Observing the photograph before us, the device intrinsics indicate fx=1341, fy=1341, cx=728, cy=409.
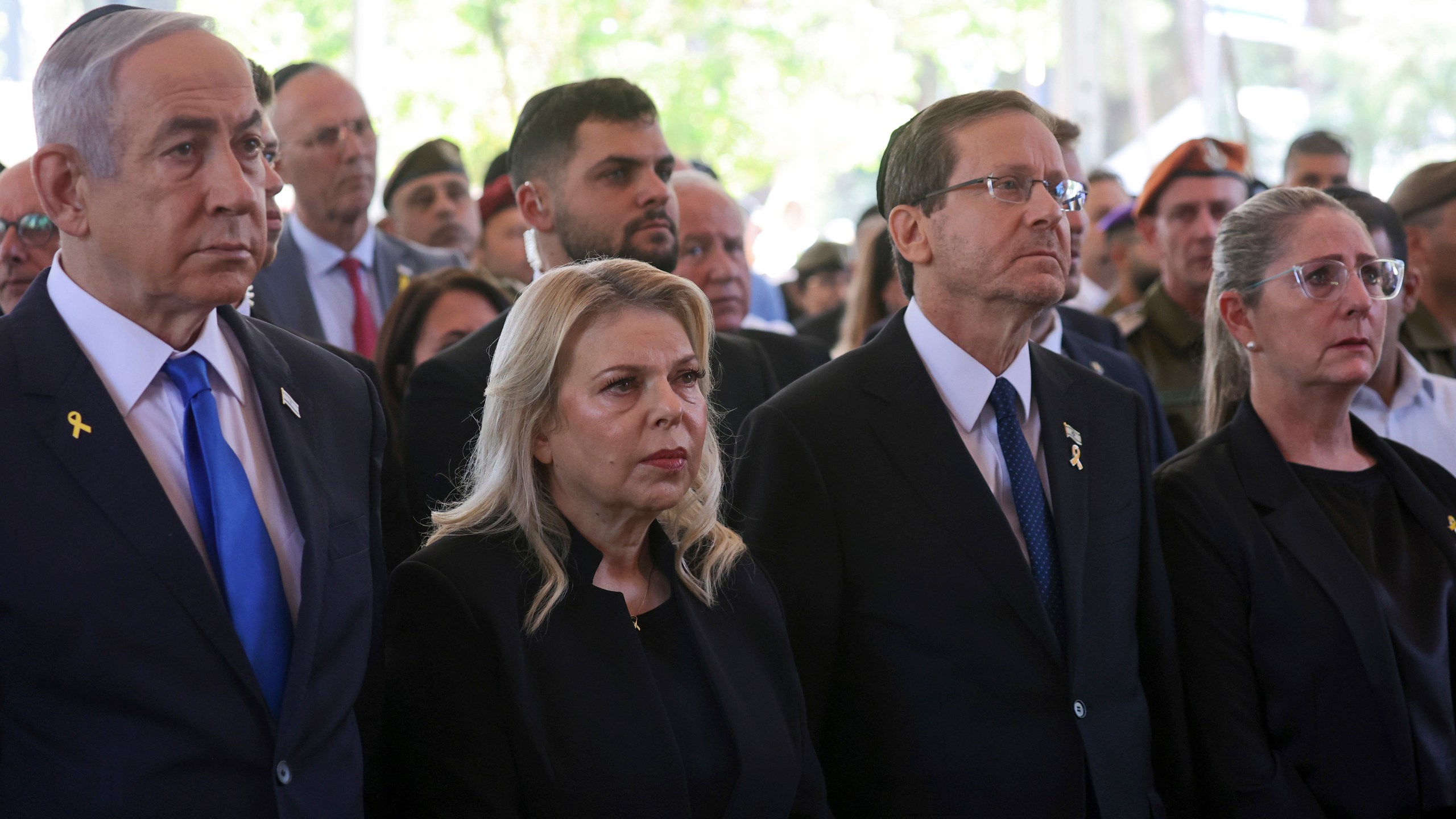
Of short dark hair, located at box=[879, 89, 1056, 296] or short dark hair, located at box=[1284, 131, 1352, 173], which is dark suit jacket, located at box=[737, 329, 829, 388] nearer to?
short dark hair, located at box=[879, 89, 1056, 296]

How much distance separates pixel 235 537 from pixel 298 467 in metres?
0.16

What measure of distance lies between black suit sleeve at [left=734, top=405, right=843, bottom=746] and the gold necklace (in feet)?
0.72

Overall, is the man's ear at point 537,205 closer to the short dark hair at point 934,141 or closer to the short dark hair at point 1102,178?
the short dark hair at point 934,141

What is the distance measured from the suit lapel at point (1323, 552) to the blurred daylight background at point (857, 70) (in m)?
6.62

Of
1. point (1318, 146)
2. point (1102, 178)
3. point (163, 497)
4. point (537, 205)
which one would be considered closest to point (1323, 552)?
point (537, 205)

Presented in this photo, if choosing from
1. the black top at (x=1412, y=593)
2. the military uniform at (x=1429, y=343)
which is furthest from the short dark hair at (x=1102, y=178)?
the black top at (x=1412, y=593)

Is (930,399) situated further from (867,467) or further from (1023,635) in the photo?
(1023,635)

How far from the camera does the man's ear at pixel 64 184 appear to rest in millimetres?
1929

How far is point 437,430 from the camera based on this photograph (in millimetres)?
3125

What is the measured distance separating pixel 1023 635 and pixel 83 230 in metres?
1.75

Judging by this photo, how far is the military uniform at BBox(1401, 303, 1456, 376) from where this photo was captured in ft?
14.6

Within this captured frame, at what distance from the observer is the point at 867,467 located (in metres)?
2.64

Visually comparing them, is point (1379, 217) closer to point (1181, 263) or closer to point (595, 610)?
point (1181, 263)

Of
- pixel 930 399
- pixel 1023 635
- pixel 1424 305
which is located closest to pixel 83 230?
pixel 930 399
